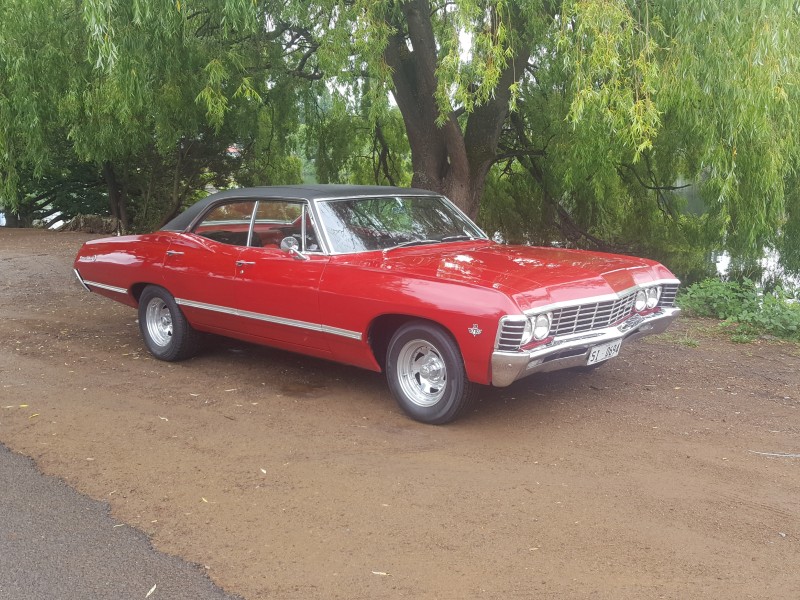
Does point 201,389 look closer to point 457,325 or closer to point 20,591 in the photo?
point 457,325

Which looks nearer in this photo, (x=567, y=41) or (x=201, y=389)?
(x=201, y=389)

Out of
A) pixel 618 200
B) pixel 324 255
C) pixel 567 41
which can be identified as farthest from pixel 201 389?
pixel 618 200

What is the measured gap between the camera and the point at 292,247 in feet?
20.2

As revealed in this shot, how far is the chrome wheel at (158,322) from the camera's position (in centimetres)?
745

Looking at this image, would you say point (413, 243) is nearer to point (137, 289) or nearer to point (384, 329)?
point (384, 329)

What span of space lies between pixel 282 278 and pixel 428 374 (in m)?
1.39

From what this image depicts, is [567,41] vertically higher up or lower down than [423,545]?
higher up

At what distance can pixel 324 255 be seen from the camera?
19.9 ft

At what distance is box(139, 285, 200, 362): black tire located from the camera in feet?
23.6

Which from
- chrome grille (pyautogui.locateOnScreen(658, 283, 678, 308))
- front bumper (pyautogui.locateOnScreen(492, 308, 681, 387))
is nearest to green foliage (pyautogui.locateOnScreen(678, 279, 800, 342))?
chrome grille (pyautogui.locateOnScreen(658, 283, 678, 308))

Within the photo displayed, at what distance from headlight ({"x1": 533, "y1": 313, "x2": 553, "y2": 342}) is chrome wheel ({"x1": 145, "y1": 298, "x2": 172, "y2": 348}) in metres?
3.69

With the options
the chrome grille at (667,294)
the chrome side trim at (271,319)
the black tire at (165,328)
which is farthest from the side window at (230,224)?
the chrome grille at (667,294)

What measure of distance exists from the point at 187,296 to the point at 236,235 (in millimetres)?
704

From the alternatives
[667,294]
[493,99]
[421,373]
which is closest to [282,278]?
[421,373]
